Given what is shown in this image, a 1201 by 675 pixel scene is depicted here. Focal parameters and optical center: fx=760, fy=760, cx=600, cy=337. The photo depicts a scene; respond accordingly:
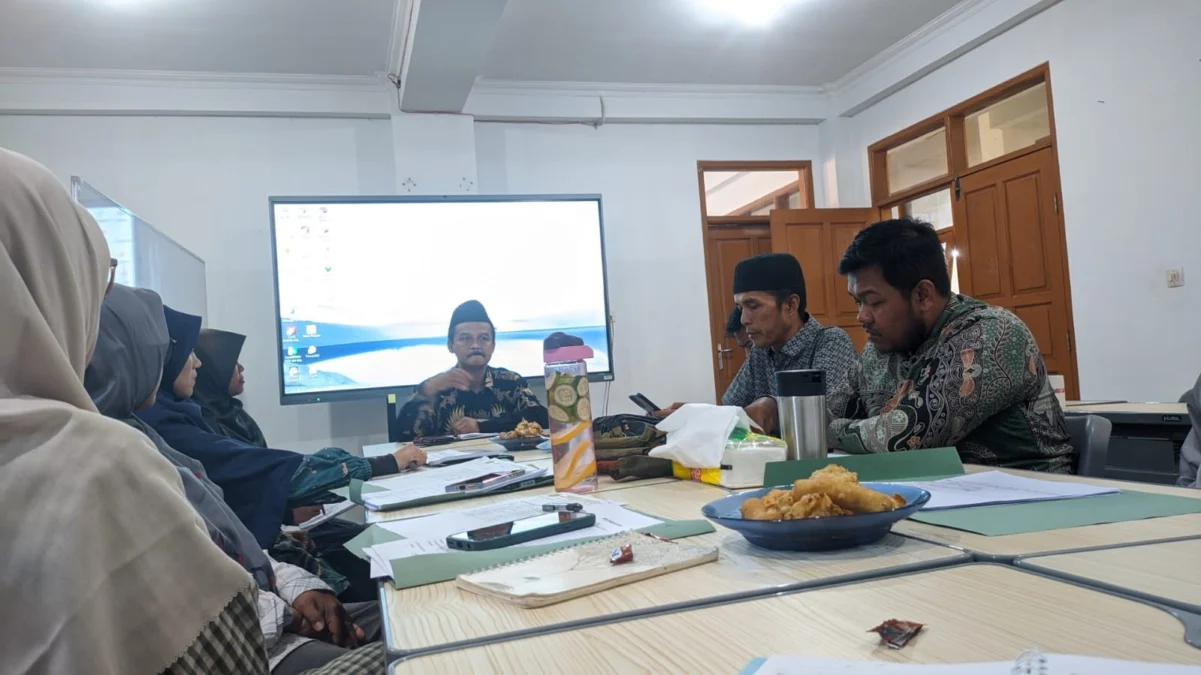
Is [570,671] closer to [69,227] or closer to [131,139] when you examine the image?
[69,227]

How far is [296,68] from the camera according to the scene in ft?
15.4

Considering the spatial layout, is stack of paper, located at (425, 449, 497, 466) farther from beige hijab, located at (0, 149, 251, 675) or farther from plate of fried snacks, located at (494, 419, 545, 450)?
beige hijab, located at (0, 149, 251, 675)

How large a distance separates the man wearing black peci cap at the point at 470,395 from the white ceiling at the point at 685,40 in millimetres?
1680

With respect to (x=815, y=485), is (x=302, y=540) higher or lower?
lower

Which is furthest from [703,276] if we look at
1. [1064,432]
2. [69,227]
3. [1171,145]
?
[69,227]

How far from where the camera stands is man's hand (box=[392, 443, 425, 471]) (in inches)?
75.2

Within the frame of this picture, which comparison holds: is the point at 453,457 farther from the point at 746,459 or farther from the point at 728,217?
the point at 728,217

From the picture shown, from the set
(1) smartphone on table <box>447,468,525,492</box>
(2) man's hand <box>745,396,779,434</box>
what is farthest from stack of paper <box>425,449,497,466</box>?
(2) man's hand <box>745,396,779,434</box>

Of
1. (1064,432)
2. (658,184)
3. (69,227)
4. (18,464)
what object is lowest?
(1064,432)

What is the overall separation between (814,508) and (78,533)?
670 millimetres

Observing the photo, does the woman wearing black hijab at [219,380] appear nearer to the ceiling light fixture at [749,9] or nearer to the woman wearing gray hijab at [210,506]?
the woman wearing gray hijab at [210,506]

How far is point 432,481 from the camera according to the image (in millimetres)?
1602

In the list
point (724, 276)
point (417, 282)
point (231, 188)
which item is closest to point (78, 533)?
point (417, 282)

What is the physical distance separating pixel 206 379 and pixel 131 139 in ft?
9.38
